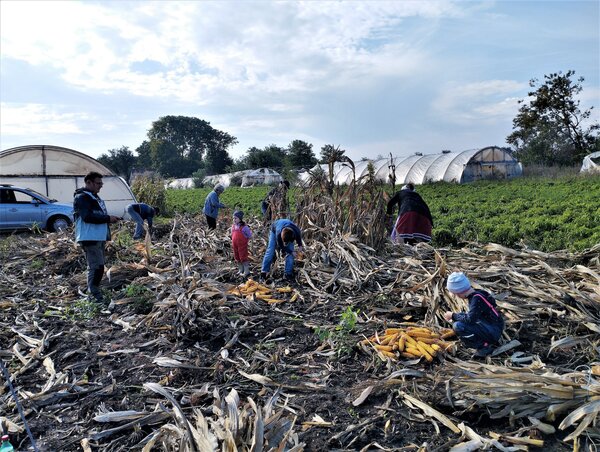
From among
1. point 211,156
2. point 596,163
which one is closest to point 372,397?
point 596,163

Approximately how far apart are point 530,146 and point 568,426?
4142cm

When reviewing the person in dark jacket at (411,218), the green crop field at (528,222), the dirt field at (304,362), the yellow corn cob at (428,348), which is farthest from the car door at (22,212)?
→ the yellow corn cob at (428,348)

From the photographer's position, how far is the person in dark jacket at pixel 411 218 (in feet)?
27.2

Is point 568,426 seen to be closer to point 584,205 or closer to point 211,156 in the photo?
point 584,205

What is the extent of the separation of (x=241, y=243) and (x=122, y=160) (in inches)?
2648

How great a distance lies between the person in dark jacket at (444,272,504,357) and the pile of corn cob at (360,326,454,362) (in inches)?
8.6

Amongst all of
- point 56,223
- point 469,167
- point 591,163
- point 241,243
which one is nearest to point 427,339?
point 241,243

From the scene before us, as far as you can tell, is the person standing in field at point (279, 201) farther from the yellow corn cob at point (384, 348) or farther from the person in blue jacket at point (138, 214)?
the yellow corn cob at point (384, 348)

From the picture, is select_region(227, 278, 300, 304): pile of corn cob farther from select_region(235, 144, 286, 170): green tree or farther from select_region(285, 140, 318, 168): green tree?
select_region(235, 144, 286, 170): green tree

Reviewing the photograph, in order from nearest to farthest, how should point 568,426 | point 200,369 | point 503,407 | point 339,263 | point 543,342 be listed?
1. point 568,426
2. point 503,407
3. point 200,369
4. point 543,342
5. point 339,263

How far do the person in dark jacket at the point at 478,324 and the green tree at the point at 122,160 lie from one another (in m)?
68.9

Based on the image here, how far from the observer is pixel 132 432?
347 cm

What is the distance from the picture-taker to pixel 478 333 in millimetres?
4324

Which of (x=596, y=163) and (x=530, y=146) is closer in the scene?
(x=596, y=163)
